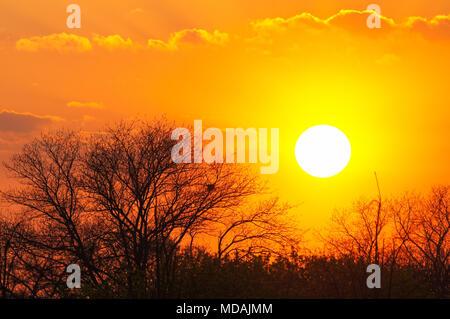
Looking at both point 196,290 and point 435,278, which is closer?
point 196,290

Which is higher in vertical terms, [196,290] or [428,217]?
[428,217]

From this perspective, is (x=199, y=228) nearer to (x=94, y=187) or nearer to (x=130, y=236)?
(x=130, y=236)

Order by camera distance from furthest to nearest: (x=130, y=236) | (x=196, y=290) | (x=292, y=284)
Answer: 1. (x=130, y=236)
2. (x=292, y=284)
3. (x=196, y=290)
